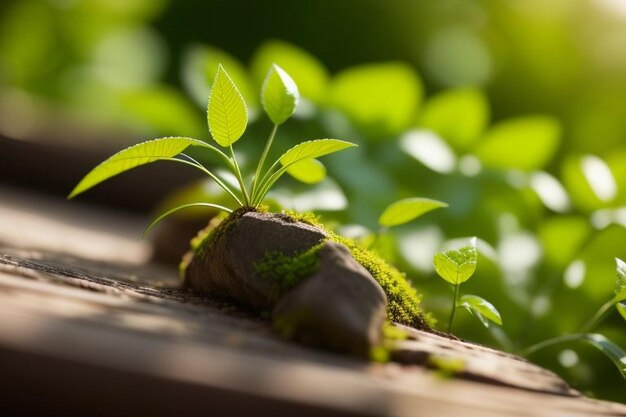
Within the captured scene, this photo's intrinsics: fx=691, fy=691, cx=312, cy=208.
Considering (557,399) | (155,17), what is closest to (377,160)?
(557,399)

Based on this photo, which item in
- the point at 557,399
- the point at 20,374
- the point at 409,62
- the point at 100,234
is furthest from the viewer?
the point at 409,62

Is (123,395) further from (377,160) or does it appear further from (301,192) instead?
(377,160)

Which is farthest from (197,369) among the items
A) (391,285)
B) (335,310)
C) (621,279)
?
(621,279)

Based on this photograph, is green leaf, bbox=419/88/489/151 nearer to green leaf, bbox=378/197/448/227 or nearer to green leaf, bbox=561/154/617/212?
green leaf, bbox=561/154/617/212

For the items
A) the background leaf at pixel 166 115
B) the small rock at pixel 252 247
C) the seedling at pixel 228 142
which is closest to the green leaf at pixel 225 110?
the seedling at pixel 228 142

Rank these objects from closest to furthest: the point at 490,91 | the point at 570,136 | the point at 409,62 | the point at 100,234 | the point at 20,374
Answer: the point at 20,374, the point at 100,234, the point at 570,136, the point at 490,91, the point at 409,62

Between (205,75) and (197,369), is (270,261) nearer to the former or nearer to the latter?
(197,369)

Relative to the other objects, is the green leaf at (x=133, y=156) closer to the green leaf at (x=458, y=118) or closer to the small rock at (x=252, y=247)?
the small rock at (x=252, y=247)

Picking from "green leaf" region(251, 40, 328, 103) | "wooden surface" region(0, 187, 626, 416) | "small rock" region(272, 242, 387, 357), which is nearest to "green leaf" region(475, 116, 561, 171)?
"green leaf" region(251, 40, 328, 103)
